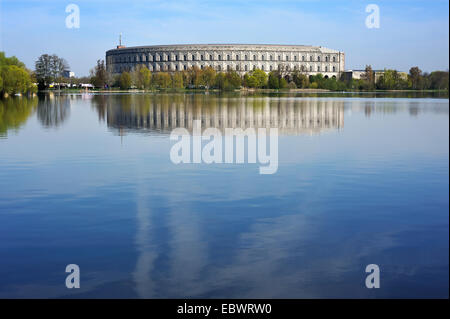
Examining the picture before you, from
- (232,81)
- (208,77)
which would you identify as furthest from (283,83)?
(208,77)

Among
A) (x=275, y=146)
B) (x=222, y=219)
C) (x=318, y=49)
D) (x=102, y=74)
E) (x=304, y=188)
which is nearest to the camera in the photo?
(x=222, y=219)

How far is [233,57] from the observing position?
166 meters

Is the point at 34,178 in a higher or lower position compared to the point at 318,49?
lower

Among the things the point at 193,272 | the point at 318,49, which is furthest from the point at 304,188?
the point at 318,49

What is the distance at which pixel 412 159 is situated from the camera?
16.3 m

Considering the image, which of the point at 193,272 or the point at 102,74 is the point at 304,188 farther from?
the point at 102,74

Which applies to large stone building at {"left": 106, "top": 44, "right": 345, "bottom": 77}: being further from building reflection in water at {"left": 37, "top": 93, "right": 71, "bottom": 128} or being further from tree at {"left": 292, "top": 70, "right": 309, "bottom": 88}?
building reflection in water at {"left": 37, "top": 93, "right": 71, "bottom": 128}

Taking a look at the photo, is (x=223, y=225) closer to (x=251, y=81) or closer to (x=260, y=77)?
(x=251, y=81)

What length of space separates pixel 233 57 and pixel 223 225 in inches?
6326
